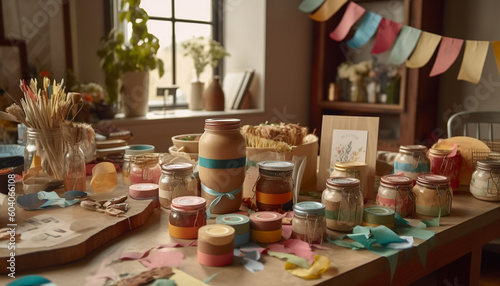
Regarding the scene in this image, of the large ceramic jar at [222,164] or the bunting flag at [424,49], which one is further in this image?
the bunting flag at [424,49]

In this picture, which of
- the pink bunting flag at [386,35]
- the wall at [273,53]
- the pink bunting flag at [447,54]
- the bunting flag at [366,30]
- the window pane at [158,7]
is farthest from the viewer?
the wall at [273,53]

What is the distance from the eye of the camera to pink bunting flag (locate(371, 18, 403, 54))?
265cm

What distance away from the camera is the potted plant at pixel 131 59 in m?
2.72

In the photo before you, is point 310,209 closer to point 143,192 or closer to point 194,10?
point 143,192

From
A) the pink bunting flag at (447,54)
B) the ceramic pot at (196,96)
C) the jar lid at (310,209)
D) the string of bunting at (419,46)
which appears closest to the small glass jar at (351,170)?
the jar lid at (310,209)

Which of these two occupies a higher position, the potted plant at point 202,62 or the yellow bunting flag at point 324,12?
the yellow bunting flag at point 324,12

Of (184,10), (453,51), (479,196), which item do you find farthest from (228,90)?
(479,196)

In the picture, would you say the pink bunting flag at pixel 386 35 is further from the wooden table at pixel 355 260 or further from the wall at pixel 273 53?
the wooden table at pixel 355 260

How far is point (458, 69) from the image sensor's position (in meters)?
3.17

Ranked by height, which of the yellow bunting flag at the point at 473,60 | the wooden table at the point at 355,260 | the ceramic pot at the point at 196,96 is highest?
the yellow bunting flag at the point at 473,60

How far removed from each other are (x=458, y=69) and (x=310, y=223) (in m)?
2.65

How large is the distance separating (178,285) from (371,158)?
30.4 inches

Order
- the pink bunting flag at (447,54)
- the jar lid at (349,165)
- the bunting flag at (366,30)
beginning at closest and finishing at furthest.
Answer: the jar lid at (349,165)
the pink bunting flag at (447,54)
the bunting flag at (366,30)

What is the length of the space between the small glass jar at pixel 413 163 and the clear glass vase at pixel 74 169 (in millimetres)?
930
